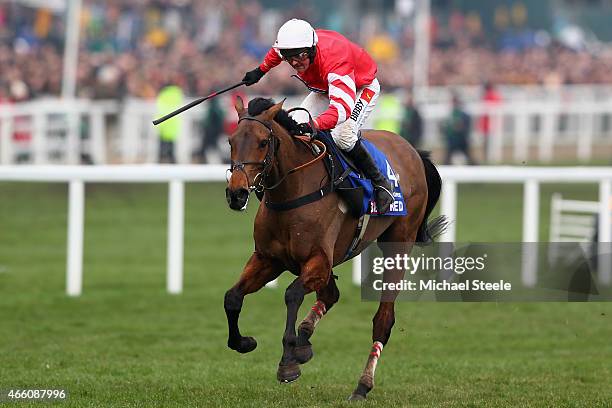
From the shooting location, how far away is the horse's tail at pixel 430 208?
8.38m

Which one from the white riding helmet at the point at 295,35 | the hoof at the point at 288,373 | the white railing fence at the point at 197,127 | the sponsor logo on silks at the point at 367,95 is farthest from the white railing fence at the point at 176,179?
the white railing fence at the point at 197,127

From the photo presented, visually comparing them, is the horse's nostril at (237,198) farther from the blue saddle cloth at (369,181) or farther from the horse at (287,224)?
the blue saddle cloth at (369,181)

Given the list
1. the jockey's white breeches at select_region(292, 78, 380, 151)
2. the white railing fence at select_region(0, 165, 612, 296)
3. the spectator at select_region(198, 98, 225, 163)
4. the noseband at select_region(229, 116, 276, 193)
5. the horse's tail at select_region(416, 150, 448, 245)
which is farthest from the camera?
the spectator at select_region(198, 98, 225, 163)

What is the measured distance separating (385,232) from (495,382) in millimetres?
1148

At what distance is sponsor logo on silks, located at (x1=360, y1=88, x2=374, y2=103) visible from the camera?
25.0 feet

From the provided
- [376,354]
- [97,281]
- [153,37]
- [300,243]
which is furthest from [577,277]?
[153,37]

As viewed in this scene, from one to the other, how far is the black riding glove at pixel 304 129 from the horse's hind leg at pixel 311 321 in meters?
0.88

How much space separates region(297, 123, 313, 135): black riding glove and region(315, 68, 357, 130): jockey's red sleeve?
61mm

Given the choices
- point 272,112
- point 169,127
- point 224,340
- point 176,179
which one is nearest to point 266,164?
point 272,112

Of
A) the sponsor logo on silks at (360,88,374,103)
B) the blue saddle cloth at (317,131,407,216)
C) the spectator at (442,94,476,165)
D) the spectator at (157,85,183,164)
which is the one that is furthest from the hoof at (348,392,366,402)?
the spectator at (442,94,476,165)

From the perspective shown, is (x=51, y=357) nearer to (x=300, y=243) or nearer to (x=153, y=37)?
(x=300, y=243)

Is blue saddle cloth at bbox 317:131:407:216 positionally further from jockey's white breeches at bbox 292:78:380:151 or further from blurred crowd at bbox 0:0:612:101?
blurred crowd at bbox 0:0:612:101

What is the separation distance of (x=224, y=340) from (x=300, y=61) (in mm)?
3000

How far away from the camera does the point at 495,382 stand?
7668mm
